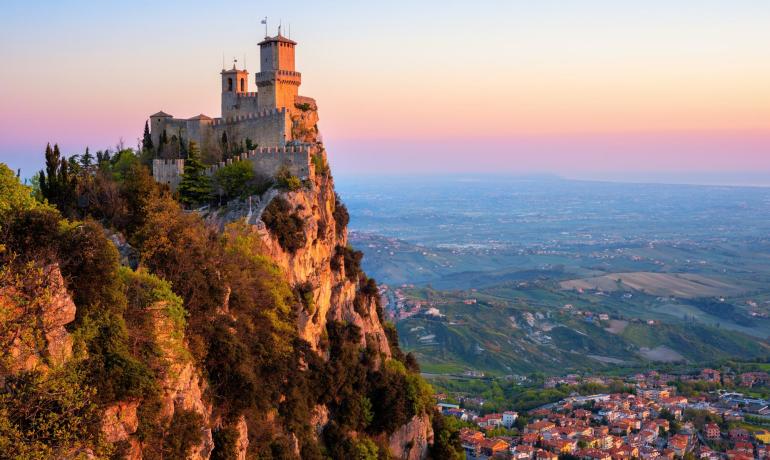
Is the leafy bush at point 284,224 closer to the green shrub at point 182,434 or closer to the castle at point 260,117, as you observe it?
the castle at point 260,117

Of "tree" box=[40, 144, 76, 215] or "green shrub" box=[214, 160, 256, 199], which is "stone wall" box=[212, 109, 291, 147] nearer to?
"green shrub" box=[214, 160, 256, 199]

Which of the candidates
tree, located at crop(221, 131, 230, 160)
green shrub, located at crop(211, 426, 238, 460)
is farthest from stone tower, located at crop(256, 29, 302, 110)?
green shrub, located at crop(211, 426, 238, 460)

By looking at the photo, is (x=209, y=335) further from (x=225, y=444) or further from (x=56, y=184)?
(x=56, y=184)

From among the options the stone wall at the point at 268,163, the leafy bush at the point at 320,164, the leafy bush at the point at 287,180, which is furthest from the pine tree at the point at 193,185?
the leafy bush at the point at 320,164

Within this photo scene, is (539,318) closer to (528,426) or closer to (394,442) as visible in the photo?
(528,426)

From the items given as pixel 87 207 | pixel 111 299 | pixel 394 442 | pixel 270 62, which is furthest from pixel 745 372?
pixel 111 299

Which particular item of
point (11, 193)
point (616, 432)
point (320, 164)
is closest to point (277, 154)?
point (320, 164)
